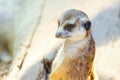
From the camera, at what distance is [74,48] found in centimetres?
151

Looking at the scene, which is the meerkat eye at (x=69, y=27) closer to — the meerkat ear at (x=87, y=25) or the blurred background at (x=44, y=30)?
the meerkat ear at (x=87, y=25)

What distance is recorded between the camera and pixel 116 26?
231 cm

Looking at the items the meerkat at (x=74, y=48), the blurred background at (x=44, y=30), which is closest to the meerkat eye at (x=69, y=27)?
the meerkat at (x=74, y=48)

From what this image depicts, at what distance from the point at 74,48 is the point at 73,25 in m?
0.10

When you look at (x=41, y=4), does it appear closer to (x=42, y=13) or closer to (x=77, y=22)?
(x=42, y=13)

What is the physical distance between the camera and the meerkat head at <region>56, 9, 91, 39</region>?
1446 mm

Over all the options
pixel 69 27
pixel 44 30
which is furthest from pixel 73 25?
pixel 44 30

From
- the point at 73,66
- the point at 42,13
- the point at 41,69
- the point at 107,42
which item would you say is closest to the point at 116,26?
the point at 107,42

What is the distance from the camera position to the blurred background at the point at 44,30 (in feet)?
6.81

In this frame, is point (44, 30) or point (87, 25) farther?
point (44, 30)

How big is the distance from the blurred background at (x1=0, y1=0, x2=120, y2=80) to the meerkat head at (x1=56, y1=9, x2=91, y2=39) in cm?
56

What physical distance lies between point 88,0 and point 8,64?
2.71 feet

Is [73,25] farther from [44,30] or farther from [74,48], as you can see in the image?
[44,30]

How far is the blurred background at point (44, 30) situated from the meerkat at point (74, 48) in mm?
414
